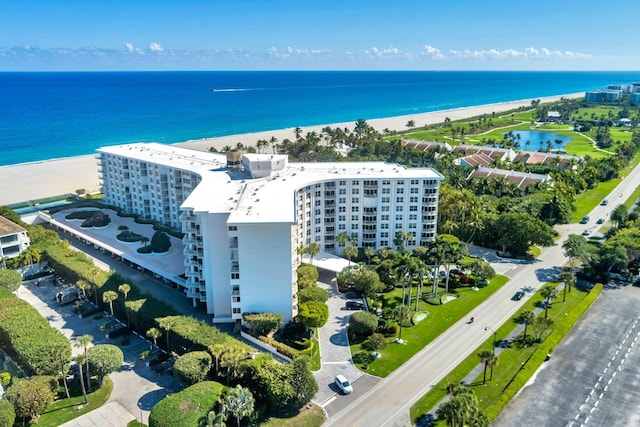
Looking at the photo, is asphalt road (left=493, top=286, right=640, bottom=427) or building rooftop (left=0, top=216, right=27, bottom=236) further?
building rooftop (left=0, top=216, right=27, bottom=236)

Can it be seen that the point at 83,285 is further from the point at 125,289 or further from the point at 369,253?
the point at 369,253

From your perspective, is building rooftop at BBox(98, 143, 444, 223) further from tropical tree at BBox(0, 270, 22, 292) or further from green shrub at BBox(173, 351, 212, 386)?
tropical tree at BBox(0, 270, 22, 292)

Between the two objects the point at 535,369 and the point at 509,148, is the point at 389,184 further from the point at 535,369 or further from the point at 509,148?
the point at 509,148

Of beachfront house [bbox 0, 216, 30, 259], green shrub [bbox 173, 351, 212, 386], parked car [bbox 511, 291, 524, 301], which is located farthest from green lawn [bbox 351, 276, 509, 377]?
beachfront house [bbox 0, 216, 30, 259]

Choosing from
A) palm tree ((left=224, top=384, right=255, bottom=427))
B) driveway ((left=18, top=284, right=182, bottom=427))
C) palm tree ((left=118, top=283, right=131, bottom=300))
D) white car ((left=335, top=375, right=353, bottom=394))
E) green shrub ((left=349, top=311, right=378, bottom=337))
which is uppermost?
palm tree ((left=118, top=283, right=131, bottom=300))

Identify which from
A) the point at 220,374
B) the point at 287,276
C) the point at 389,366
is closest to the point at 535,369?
the point at 389,366

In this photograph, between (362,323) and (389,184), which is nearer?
(362,323)

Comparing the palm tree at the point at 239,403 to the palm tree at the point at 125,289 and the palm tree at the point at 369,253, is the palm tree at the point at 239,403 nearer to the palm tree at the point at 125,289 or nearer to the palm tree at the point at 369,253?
the palm tree at the point at 125,289
